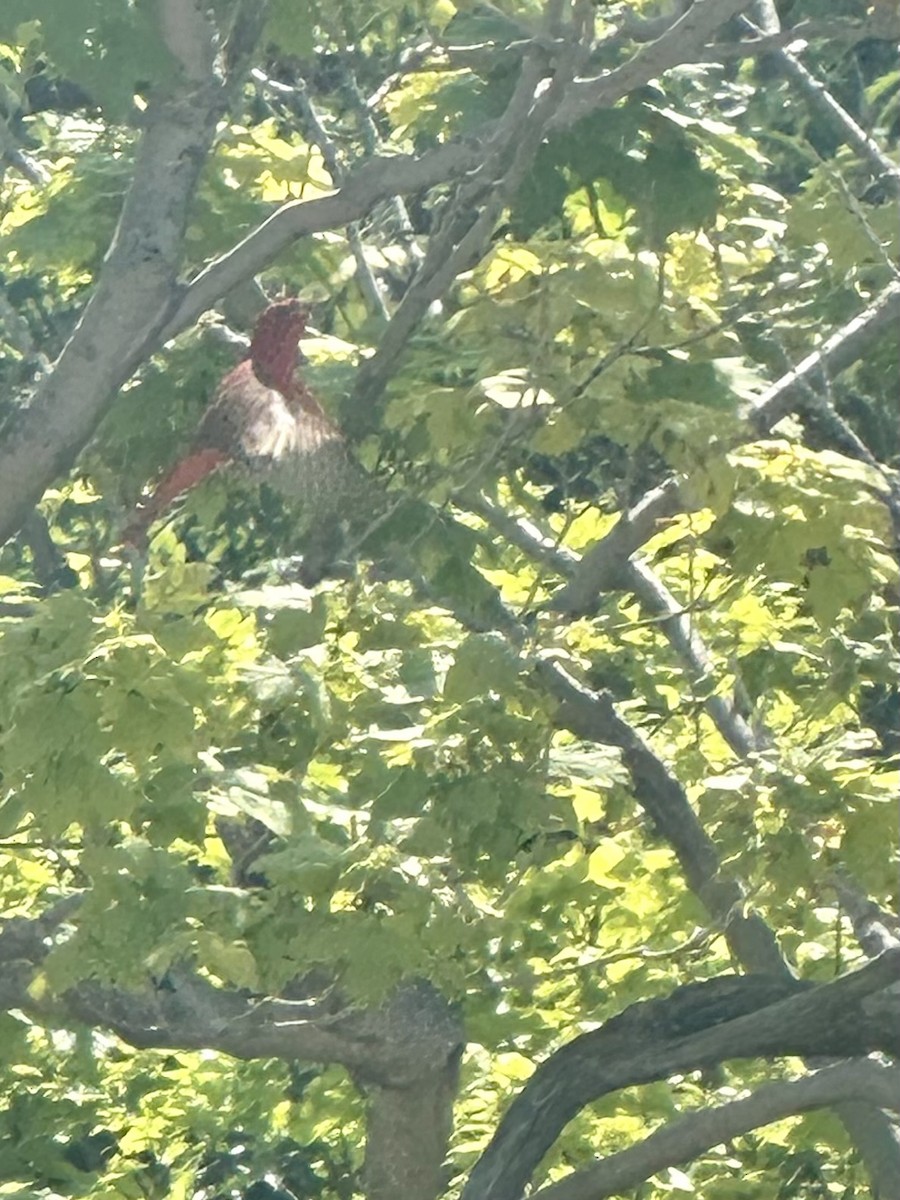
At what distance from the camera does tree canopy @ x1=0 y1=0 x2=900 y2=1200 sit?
657 centimetres

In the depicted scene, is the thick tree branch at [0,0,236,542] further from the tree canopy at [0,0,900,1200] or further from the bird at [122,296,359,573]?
the bird at [122,296,359,573]

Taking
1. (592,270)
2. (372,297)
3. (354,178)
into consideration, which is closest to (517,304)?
(592,270)

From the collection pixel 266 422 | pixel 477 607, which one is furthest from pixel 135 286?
pixel 477 607

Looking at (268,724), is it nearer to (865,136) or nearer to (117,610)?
(117,610)

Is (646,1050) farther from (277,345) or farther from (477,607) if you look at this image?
(277,345)

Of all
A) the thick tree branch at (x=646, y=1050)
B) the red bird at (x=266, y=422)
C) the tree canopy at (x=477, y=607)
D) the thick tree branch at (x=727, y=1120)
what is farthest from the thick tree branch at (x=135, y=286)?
the thick tree branch at (x=727, y=1120)

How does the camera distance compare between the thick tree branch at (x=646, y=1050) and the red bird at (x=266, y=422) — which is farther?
the red bird at (x=266, y=422)

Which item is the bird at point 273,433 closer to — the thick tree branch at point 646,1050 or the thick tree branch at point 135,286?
the thick tree branch at point 135,286

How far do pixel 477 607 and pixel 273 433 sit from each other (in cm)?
104

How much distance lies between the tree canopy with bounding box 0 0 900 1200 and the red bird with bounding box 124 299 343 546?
0.41 ft

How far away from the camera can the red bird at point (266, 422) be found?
24.7 feet

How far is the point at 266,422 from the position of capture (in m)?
7.50

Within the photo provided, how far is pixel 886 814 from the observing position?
6.45 m

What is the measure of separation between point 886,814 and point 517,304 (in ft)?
7.52
